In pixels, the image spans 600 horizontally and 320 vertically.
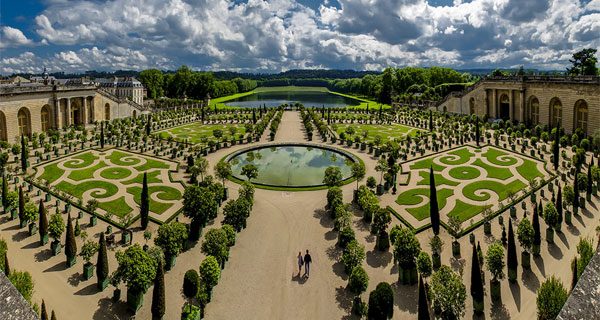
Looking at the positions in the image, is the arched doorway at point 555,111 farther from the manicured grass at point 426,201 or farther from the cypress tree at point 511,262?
the cypress tree at point 511,262

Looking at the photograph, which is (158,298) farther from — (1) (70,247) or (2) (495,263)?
(2) (495,263)

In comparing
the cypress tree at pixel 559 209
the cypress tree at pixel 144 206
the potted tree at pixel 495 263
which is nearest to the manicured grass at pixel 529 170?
the cypress tree at pixel 559 209

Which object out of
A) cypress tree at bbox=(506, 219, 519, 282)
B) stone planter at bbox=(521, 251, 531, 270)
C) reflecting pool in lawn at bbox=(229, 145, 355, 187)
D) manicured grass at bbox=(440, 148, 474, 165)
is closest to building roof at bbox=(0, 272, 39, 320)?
cypress tree at bbox=(506, 219, 519, 282)

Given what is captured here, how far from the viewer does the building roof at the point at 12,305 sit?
440cm

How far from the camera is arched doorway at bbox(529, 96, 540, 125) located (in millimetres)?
61719

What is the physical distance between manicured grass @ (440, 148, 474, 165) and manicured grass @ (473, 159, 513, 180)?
1715mm

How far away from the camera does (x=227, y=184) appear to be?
36.4 meters

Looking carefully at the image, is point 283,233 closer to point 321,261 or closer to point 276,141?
point 321,261

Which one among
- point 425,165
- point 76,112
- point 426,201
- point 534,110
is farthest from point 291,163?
point 76,112

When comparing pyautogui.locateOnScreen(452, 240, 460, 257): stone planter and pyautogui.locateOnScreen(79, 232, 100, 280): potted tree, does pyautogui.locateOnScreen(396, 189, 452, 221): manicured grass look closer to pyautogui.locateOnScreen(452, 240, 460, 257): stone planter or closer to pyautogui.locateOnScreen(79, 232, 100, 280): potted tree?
pyautogui.locateOnScreen(452, 240, 460, 257): stone planter

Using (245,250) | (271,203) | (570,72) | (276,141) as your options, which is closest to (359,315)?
(245,250)

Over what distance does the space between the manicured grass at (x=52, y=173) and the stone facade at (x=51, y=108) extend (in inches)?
791

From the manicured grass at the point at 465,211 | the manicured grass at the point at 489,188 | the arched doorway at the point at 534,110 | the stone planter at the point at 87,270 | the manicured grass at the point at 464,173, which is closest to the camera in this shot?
the stone planter at the point at 87,270

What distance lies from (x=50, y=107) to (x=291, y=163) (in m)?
45.5
